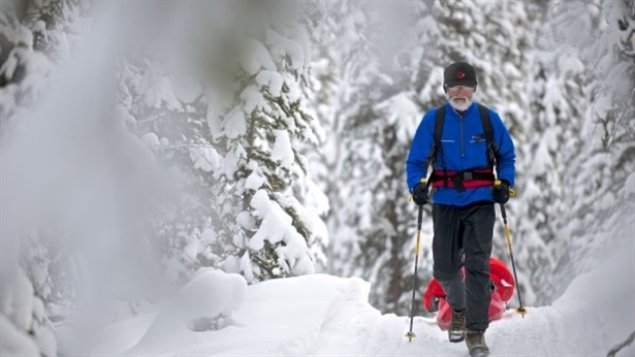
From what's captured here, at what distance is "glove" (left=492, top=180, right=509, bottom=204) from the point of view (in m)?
5.71

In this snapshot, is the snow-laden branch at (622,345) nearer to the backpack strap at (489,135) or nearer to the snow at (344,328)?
the snow at (344,328)

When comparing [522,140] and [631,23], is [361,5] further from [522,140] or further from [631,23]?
[522,140]

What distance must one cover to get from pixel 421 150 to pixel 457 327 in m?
1.63

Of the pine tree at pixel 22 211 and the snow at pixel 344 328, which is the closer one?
the pine tree at pixel 22 211

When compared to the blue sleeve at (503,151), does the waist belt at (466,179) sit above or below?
below

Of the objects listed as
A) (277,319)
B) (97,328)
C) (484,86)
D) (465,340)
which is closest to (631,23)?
(465,340)

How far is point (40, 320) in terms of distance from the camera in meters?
2.71

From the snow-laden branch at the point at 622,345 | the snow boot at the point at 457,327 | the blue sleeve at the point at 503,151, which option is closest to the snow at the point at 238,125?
the blue sleeve at the point at 503,151

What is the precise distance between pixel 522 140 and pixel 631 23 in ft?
45.5

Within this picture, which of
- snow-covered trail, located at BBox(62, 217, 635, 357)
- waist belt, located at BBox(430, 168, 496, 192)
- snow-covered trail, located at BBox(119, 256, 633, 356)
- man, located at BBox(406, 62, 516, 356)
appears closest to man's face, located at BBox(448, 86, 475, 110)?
man, located at BBox(406, 62, 516, 356)

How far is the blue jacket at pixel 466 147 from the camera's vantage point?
5.84 meters

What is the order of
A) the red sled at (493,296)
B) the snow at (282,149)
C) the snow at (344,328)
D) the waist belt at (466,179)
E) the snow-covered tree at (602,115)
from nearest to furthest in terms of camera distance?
1. the snow at (344,328)
2. the waist belt at (466,179)
3. the red sled at (493,296)
4. the snow-covered tree at (602,115)
5. the snow at (282,149)

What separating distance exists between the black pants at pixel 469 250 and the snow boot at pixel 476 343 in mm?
55

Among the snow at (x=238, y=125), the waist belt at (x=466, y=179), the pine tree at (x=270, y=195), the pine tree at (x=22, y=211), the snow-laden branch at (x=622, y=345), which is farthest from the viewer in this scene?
the pine tree at (x=270, y=195)
